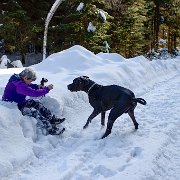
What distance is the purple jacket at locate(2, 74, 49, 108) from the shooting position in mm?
7078

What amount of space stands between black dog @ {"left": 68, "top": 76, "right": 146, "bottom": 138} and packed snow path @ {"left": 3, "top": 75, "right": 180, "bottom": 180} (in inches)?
14.6

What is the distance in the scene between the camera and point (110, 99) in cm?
766

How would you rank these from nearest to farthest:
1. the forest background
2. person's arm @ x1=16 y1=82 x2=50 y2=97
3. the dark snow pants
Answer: person's arm @ x1=16 y1=82 x2=50 y2=97 → the dark snow pants → the forest background

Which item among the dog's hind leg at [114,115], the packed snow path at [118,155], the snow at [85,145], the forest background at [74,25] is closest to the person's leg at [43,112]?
the snow at [85,145]

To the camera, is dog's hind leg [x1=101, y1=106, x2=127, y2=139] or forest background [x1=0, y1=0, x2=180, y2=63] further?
forest background [x1=0, y1=0, x2=180, y2=63]

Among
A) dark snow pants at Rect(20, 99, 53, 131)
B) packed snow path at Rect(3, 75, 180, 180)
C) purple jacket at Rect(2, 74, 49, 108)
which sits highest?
purple jacket at Rect(2, 74, 49, 108)

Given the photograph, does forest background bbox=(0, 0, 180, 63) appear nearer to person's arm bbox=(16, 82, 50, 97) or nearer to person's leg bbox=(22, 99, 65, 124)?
person's leg bbox=(22, 99, 65, 124)

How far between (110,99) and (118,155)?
5.20 feet

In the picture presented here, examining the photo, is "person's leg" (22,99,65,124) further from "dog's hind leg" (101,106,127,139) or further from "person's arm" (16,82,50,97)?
"dog's hind leg" (101,106,127,139)

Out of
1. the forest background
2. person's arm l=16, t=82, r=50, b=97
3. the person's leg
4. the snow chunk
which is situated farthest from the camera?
the forest background

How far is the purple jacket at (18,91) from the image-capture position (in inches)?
279

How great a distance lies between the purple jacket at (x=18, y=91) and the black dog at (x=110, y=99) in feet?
3.27

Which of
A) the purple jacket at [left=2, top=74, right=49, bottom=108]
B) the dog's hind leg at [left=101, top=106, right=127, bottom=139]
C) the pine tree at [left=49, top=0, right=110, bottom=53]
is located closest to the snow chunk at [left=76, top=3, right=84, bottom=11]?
the pine tree at [left=49, top=0, right=110, bottom=53]

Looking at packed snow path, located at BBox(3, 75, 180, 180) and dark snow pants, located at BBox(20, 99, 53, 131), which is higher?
dark snow pants, located at BBox(20, 99, 53, 131)
